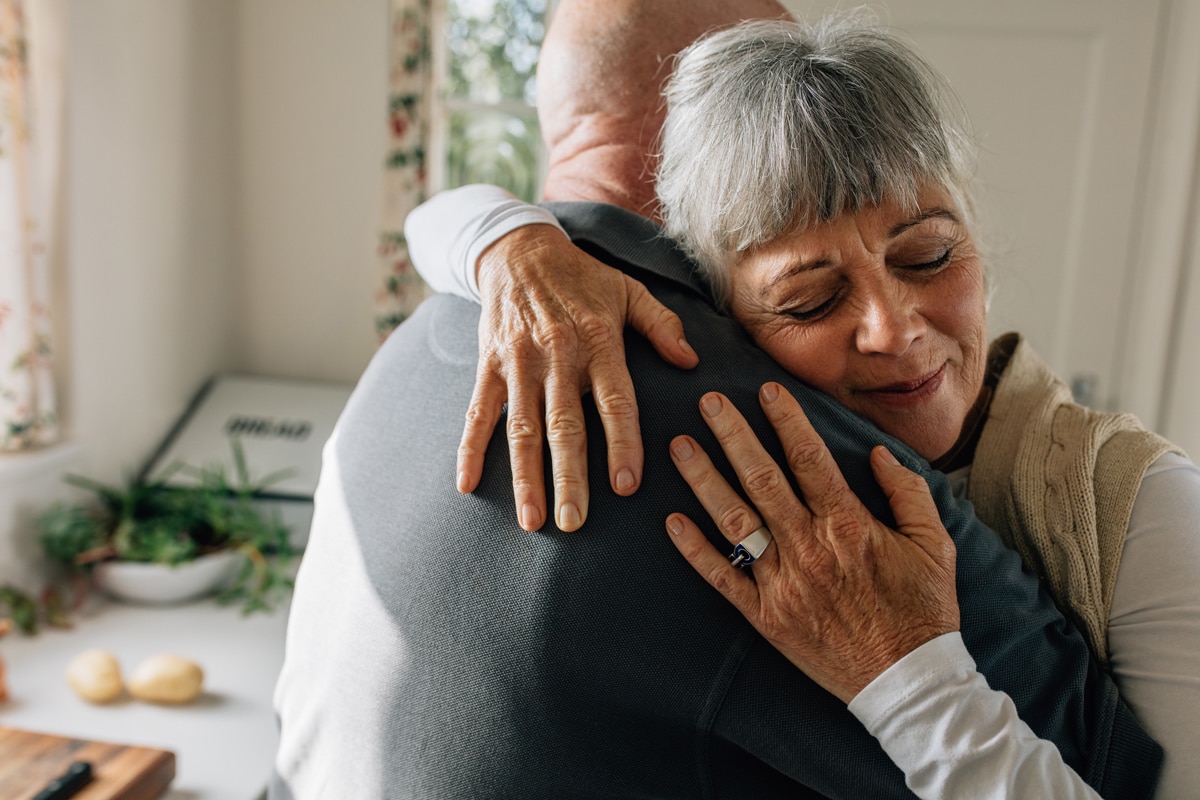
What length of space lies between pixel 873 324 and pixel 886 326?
1 cm

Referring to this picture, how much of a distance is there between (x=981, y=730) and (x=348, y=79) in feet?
8.65

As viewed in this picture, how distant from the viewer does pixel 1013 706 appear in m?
0.66

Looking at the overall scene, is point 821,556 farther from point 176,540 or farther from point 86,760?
point 176,540

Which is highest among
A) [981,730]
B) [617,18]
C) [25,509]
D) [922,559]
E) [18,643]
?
[617,18]

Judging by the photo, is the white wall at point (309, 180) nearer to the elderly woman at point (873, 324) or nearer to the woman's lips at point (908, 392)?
the elderly woman at point (873, 324)

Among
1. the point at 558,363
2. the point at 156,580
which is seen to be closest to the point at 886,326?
the point at 558,363

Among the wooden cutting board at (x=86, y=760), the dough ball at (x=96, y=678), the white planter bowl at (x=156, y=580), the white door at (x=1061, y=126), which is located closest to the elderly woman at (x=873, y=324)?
the wooden cutting board at (x=86, y=760)

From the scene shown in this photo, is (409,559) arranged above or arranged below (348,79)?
below

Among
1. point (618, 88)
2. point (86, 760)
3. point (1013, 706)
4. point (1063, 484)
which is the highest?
point (618, 88)

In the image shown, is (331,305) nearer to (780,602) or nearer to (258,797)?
(258,797)

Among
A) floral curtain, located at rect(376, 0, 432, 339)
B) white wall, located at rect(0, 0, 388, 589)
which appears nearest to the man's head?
white wall, located at rect(0, 0, 388, 589)

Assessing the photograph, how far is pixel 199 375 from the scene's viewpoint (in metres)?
2.74

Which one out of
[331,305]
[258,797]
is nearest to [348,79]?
[331,305]

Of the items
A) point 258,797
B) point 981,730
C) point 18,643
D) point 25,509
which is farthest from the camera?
point 25,509
